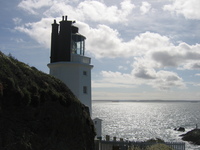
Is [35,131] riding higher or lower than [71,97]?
lower

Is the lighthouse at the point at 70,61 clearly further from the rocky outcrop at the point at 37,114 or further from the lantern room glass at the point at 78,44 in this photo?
the rocky outcrop at the point at 37,114

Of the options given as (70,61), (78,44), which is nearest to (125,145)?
(70,61)

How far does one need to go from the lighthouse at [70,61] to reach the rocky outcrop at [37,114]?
22.3 ft

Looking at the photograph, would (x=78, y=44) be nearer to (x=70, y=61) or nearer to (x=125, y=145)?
(x=70, y=61)

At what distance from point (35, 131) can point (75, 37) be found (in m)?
12.1

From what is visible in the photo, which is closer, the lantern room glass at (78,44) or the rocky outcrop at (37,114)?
the rocky outcrop at (37,114)

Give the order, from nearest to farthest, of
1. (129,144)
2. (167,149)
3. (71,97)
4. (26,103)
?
1. (26,103)
2. (71,97)
3. (167,149)
4. (129,144)

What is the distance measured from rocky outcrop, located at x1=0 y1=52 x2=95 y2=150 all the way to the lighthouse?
680cm

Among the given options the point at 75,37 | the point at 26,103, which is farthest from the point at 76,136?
the point at 75,37

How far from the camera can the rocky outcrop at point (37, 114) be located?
23.9ft

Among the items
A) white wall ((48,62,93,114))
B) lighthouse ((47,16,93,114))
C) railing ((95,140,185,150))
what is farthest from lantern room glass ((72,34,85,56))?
railing ((95,140,185,150))

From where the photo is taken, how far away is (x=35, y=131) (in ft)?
26.3

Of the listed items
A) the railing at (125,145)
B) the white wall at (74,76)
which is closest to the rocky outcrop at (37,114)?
the railing at (125,145)

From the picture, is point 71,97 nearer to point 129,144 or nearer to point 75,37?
point 129,144
